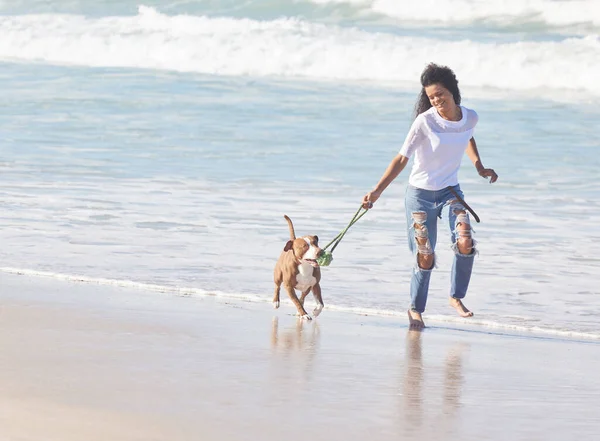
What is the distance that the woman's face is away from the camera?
6926 millimetres

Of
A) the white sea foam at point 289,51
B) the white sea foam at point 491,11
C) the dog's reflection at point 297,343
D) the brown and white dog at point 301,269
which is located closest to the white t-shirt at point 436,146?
the brown and white dog at point 301,269

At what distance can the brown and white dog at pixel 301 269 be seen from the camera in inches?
274

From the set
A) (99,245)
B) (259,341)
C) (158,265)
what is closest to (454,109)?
(259,341)

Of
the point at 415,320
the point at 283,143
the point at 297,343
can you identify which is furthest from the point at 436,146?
the point at 283,143

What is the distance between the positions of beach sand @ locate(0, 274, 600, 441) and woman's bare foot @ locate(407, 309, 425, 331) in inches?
2.5

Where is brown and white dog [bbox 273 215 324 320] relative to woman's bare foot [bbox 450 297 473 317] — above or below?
above

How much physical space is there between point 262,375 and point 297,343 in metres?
0.94

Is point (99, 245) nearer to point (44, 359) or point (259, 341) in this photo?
Answer: point (259, 341)

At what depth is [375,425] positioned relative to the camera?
4480 millimetres

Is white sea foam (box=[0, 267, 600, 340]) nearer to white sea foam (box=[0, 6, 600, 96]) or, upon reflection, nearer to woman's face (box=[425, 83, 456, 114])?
woman's face (box=[425, 83, 456, 114])

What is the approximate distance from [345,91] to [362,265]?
15369 millimetres

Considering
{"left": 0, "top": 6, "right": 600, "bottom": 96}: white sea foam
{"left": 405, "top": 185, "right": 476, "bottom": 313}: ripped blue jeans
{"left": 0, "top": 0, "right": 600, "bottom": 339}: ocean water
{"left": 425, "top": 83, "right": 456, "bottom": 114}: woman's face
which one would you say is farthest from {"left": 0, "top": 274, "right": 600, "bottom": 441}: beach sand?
{"left": 0, "top": 6, "right": 600, "bottom": 96}: white sea foam

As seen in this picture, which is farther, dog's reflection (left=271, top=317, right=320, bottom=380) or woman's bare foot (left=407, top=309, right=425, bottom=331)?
woman's bare foot (left=407, top=309, right=425, bottom=331)

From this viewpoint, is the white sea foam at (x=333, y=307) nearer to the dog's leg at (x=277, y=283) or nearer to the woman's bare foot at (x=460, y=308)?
the woman's bare foot at (x=460, y=308)
